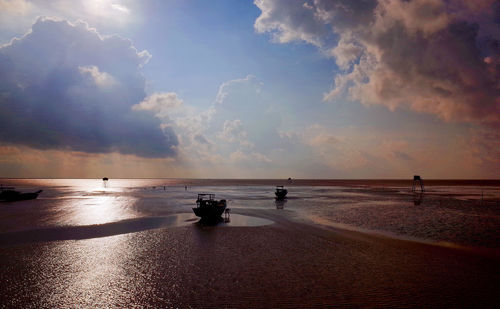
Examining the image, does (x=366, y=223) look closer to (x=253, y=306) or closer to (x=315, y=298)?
(x=315, y=298)

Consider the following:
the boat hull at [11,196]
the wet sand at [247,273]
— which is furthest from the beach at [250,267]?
the boat hull at [11,196]

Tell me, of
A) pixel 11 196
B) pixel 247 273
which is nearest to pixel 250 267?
pixel 247 273

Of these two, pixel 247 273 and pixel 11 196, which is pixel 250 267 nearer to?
pixel 247 273

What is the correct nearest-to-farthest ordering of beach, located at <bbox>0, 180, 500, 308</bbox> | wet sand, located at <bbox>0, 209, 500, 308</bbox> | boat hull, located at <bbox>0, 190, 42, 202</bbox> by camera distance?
1. wet sand, located at <bbox>0, 209, 500, 308</bbox>
2. beach, located at <bbox>0, 180, 500, 308</bbox>
3. boat hull, located at <bbox>0, 190, 42, 202</bbox>

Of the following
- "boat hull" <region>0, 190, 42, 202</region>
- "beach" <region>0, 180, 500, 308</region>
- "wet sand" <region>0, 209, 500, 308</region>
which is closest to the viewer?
"wet sand" <region>0, 209, 500, 308</region>

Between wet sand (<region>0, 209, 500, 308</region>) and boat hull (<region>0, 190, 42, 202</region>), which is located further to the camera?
boat hull (<region>0, 190, 42, 202</region>)

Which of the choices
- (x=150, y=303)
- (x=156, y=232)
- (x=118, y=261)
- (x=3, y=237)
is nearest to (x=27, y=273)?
(x=118, y=261)

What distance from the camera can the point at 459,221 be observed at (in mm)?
29547

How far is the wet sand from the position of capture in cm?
1082

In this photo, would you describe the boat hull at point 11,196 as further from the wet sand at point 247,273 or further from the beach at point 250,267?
the wet sand at point 247,273

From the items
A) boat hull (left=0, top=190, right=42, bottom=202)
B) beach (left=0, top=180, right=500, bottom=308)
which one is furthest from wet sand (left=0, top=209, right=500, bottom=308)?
boat hull (left=0, top=190, right=42, bottom=202)

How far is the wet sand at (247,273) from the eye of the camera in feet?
35.5

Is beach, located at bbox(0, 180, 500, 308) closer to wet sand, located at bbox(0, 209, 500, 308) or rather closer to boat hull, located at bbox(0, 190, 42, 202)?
wet sand, located at bbox(0, 209, 500, 308)

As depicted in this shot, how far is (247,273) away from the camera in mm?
13797
